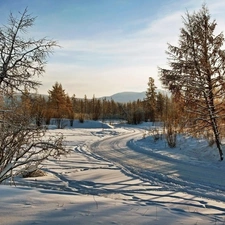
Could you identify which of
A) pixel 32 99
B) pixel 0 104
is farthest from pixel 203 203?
pixel 0 104

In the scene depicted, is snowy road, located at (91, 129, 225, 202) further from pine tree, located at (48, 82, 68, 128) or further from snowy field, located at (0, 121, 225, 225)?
pine tree, located at (48, 82, 68, 128)

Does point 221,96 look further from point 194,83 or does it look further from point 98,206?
point 98,206

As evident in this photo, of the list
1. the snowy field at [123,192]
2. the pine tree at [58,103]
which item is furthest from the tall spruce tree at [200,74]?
the pine tree at [58,103]

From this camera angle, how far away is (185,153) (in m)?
16.2

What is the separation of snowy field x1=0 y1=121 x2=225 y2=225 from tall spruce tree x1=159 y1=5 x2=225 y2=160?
1961 mm

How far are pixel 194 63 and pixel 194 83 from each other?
1.00m

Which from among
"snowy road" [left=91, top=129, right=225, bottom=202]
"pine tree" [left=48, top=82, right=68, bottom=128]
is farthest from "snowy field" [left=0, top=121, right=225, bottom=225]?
"pine tree" [left=48, top=82, right=68, bottom=128]

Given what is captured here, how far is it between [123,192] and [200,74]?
835 centimetres

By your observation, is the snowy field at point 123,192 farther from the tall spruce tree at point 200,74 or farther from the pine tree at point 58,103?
the pine tree at point 58,103

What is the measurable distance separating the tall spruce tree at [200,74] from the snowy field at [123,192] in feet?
6.43

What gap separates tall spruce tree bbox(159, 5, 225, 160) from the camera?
547 inches

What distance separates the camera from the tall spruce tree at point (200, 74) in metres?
13.9

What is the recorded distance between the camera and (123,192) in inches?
307

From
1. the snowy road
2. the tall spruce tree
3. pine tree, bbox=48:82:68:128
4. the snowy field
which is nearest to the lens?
the snowy field
